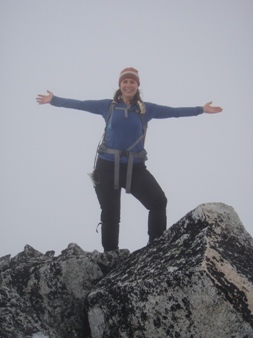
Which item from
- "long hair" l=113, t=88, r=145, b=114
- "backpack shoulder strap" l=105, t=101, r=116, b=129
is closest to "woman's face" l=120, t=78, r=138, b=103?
"long hair" l=113, t=88, r=145, b=114

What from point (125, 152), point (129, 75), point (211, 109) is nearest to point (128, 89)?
point (129, 75)

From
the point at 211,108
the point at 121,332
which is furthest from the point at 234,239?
the point at 211,108

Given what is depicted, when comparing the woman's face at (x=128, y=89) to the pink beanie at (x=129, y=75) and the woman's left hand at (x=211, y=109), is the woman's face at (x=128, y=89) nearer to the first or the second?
the pink beanie at (x=129, y=75)

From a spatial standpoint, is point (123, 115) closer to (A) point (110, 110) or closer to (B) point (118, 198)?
(A) point (110, 110)

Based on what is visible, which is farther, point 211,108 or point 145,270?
point 211,108

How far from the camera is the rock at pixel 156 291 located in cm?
350

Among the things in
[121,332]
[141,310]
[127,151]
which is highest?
[127,151]

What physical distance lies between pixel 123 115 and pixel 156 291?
4685 mm

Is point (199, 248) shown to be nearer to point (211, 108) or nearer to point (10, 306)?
point (10, 306)

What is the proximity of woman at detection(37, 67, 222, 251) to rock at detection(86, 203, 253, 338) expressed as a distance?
1913mm

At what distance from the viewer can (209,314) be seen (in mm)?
3475

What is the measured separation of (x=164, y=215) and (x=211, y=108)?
3444 millimetres

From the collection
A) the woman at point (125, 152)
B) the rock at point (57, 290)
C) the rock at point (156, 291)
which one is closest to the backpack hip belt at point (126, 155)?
the woman at point (125, 152)

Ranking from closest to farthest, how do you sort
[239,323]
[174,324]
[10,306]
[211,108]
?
[239,323] < [174,324] < [10,306] < [211,108]
